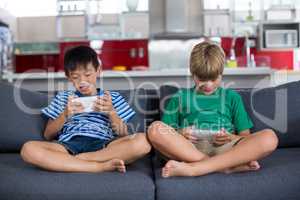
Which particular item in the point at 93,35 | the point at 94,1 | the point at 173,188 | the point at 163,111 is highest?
the point at 94,1

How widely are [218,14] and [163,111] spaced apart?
501cm

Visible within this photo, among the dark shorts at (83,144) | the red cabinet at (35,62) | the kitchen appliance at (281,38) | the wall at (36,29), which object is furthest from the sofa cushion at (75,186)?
the wall at (36,29)

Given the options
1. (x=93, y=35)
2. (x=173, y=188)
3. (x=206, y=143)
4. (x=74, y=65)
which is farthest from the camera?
(x=93, y=35)

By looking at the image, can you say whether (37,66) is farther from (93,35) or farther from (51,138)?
(51,138)

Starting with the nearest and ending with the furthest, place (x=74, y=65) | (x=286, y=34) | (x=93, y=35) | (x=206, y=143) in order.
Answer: (x=206, y=143) < (x=74, y=65) < (x=286, y=34) < (x=93, y=35)

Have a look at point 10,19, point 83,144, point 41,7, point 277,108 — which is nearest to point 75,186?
point 83,144

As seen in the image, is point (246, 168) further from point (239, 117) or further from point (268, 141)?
point (239, 117)

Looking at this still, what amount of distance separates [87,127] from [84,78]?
0.71 ft

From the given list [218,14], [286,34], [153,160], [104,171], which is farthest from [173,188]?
[218,14]

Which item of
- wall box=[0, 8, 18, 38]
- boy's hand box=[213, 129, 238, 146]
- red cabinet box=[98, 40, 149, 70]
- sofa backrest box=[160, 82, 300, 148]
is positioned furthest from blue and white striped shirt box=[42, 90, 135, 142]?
wall box=[0, 8, 18, 38]

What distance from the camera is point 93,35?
264 inches

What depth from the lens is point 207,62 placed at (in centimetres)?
187

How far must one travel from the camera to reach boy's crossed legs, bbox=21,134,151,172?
162cm

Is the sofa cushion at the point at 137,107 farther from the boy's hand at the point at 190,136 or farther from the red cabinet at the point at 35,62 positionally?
the red cabinet at the point at 35,62
